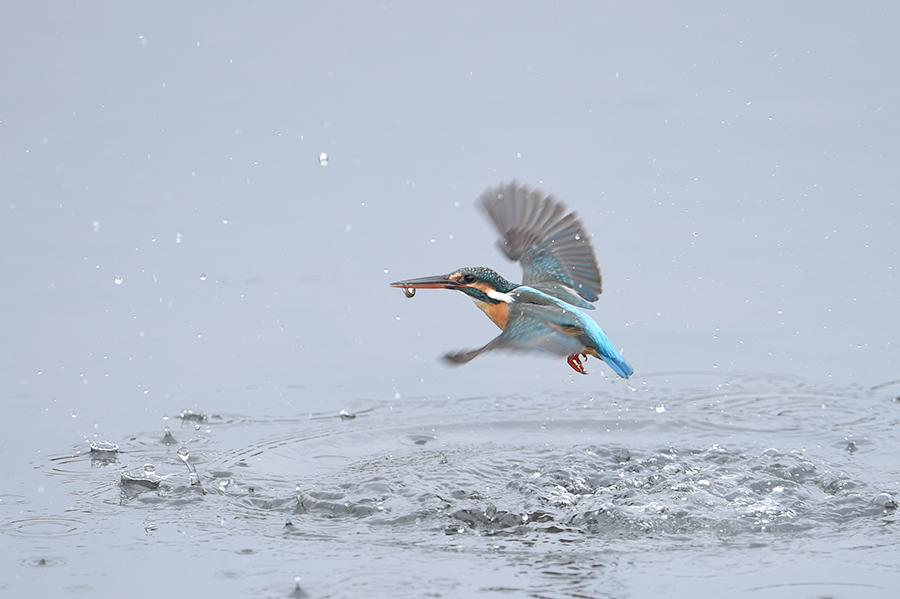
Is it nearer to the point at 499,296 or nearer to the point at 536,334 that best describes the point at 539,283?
the point at 499,296

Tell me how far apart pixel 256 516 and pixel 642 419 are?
1898 millimetres

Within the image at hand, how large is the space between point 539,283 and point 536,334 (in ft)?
→ 3.35

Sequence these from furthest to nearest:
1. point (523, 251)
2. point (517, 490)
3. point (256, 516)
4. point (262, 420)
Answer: point (523, 251), point (262, 420), point (517, 490), point (256, 516)

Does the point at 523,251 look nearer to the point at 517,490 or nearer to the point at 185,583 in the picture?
the point at 517,490

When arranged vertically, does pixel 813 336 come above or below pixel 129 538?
above

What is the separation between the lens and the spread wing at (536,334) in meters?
4.32

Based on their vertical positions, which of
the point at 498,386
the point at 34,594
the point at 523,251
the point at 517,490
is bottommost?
the point at 34,594

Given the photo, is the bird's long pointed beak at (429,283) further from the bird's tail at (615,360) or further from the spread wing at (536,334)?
the bird's tail at (615,360)

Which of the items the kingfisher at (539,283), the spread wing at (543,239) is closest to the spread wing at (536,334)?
the kingfisher at (539,283)

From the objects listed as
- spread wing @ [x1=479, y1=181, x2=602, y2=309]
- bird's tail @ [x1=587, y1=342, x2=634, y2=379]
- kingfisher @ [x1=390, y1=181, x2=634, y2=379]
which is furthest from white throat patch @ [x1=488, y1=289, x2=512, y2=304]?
bird's tail @ [x1=587, y1=342, x2=634, y2=379]

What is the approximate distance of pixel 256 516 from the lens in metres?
4.32

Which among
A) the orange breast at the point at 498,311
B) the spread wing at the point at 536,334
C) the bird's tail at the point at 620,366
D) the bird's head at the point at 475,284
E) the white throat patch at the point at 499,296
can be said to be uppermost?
the bird's head at the point at 475,284

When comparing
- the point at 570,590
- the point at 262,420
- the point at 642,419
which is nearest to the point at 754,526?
the point at 570,590

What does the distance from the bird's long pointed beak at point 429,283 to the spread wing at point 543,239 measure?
1.26ft
